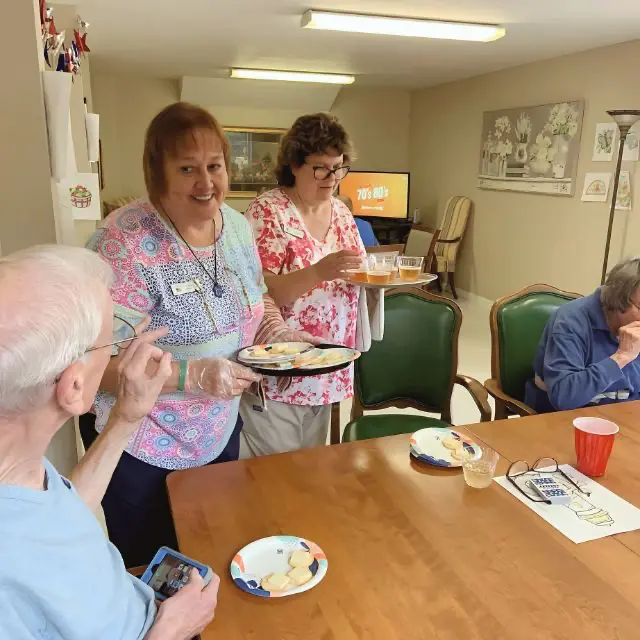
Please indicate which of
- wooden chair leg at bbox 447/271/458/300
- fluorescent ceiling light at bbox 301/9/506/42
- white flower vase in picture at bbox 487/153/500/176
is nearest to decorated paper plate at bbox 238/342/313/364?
fluorescent ceiling light at bbox 301/9/506/42

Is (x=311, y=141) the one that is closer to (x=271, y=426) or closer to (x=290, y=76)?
(x=271, y=426)

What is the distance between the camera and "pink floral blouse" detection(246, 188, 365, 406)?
190 centimetres

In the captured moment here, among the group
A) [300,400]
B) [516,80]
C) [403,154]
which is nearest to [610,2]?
[516,80]

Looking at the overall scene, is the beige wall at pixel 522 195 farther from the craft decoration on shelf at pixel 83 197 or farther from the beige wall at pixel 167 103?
the craft decoration on shelf at pixel 83 197

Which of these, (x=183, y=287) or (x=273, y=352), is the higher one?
(x=183, y=287)

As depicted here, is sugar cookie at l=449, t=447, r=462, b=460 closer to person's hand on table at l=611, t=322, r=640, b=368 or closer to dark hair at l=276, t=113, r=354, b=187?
person's hand on table at l=611, t=322, r=640, b=368

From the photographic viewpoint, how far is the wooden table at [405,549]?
0.99 m

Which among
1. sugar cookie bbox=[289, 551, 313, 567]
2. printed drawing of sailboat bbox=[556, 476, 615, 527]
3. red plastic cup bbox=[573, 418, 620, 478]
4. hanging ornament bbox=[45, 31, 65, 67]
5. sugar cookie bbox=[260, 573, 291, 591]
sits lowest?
sugar cookie bbox=[260, 573, 291, 591]

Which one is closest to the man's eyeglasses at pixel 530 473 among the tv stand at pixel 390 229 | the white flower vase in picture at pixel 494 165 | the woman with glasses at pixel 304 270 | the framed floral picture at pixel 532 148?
the woman with glasses at pixel 304 270

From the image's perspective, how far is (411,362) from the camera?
8.05ft

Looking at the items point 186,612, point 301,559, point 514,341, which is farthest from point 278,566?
point 514,341

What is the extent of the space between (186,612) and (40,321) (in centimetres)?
53

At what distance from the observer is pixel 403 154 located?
Answer: 816 cm

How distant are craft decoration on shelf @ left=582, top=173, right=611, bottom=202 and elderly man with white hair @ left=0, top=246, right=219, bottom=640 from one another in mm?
4746
